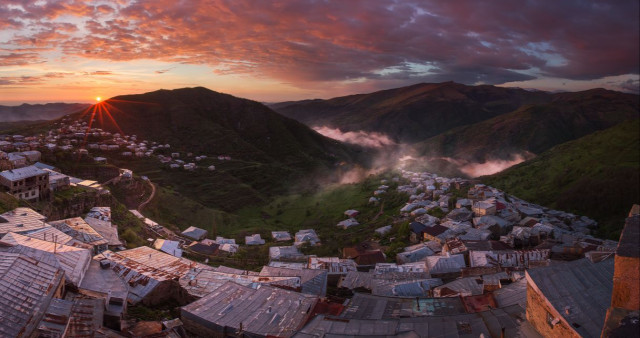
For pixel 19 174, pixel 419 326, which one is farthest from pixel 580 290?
pixel 19 174

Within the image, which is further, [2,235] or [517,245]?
[517,245]

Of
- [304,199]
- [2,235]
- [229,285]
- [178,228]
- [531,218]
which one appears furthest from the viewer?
[304,199]

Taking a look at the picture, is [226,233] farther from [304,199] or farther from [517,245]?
[517,245]

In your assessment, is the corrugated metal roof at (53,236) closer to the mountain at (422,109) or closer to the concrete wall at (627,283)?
the concrete wall at (627,283)

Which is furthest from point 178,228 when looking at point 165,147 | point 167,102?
point 167,102

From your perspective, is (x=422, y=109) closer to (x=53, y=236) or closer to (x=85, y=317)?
(x=53, y=236)

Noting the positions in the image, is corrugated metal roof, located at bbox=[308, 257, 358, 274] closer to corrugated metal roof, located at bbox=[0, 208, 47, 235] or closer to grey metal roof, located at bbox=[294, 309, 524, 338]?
grey metal roof, located at bbox=[294, 309, 524, 338]
